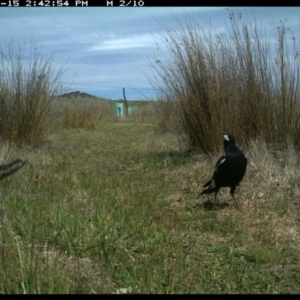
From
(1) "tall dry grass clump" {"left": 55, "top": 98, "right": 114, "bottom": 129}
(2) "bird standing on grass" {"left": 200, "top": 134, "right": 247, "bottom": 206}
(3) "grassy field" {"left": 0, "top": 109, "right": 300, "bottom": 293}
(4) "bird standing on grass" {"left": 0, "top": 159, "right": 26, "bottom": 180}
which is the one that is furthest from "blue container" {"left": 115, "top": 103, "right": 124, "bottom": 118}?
(4) "bird standing on grass" {"left": 0, "top": 159, "right": 26, "bottom": 180}

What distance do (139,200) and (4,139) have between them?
345cm

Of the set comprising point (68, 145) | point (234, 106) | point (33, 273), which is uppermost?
point (234, 106)

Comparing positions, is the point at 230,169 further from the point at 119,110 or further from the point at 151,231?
the point at 119,110

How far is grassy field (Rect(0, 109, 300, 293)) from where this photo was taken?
221cm

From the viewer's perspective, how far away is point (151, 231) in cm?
299

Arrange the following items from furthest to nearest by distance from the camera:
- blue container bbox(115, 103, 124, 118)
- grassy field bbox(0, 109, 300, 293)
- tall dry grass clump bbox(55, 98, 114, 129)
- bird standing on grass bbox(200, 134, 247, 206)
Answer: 1. blue container bbox(115, 103, 124, 118)
2. tall dry grass clump bbox(55, 98, 114, 129)
3. bird standing on grass bbox(200, 134, 247, 206)
4. grassy field bbox(0, 109, 300, 293)

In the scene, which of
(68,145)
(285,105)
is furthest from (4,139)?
(285,105)

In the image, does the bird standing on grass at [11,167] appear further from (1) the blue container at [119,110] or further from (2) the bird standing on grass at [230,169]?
(1) the blue container at [119,110]

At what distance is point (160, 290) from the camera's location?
82.6 inches

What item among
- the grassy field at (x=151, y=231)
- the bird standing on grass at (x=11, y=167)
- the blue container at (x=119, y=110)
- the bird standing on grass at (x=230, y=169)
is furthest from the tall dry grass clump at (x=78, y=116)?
the bird standing on grass at (x=11, y=167)

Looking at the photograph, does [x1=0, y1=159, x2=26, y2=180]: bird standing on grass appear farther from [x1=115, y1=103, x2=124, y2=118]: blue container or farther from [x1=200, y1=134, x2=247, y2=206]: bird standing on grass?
[x1=115, y1=103, x2=124, y2=118]: blue container

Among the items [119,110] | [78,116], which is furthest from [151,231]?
[119,110]

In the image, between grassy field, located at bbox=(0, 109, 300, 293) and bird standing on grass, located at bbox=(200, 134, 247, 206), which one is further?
bird standing on grass, located at bbox=(200, 134, 247, 206)

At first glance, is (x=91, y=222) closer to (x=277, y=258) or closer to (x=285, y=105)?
(x=277, y=258)
